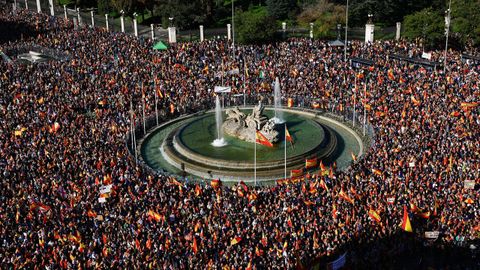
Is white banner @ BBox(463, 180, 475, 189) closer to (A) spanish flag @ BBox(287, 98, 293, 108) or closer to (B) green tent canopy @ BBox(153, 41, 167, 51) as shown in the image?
(A) spanish flag @ BBox(287, 98, 293, 108)

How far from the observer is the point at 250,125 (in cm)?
4022

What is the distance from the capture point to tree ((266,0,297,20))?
248ft

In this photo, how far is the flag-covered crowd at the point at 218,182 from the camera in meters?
26.0

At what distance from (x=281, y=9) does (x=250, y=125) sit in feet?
130

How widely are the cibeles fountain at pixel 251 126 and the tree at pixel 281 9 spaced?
1452 inches

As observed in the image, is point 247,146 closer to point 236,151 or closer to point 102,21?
point 236,151

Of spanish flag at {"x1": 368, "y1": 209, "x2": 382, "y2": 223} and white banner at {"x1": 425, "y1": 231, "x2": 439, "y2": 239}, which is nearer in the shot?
white banner at {"x1": 425, "y1": 231, "x2": 439, "y2": 239}

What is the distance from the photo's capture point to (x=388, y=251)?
25.8 metres

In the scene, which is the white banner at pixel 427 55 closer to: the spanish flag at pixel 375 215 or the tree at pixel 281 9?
the tree at pixel 281 9

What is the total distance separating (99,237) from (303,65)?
31496mm

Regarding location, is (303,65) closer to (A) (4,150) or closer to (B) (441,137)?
(B) (441,137)

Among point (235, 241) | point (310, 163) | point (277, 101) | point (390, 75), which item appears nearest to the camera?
point (235, 241)

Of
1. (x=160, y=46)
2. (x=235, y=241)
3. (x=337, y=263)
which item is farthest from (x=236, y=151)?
(x=160, y=46)

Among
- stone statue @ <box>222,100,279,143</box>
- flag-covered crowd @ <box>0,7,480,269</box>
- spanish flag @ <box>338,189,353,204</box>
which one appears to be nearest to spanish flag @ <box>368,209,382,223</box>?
flag-covered crowd @ <box>0,7,480,269</box>
